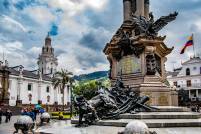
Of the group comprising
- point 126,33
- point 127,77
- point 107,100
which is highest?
point 126,33

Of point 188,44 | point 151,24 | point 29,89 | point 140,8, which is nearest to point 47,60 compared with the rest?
point 29,89

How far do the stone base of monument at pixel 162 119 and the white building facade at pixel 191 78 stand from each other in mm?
51680

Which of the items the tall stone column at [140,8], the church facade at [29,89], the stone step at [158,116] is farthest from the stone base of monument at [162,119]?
the church facade at [29,89]

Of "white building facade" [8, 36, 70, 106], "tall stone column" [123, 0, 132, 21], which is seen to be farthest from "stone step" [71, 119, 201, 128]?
"white building facade" [8, 36, 70, 106]

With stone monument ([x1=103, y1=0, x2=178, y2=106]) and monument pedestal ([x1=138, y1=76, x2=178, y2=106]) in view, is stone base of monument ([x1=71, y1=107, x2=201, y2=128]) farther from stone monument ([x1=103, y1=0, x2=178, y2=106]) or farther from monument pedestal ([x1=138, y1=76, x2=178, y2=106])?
stone monument ([x1=103, y1=0, x2=178, y2=106])

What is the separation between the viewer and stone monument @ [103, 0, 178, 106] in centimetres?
1470

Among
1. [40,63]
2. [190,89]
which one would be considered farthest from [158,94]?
[40,63]

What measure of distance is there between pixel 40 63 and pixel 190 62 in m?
79.8

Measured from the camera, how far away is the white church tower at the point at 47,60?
12706 cm

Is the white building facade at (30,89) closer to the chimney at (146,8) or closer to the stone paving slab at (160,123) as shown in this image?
the chimney at (146,8)

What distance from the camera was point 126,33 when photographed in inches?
671

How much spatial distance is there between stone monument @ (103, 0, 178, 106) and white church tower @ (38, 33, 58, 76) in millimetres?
110719

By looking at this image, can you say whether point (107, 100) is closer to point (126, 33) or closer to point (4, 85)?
point (126, 33)

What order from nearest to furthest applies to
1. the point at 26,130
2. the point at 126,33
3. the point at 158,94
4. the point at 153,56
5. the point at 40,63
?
the point at 26,130, the point at 158,94, the point at 153,56, the point at 126,33, the point at 40,63
